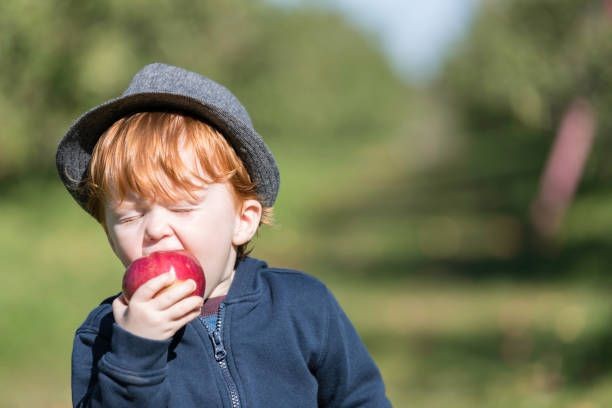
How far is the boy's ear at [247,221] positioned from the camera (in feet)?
8.98

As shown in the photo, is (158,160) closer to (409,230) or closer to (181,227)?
(181,227)

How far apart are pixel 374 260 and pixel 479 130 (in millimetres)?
21417

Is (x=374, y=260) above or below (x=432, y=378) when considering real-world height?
above

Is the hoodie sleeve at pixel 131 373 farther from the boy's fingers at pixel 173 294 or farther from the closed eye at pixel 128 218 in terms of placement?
the closed eye at pixel 128 218

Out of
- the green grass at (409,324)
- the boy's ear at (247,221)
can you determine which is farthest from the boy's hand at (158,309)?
the green grass at (409,324)

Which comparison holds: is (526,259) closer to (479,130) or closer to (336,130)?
(479,130)

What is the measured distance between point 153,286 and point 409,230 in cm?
1269

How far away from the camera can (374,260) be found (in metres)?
12.2

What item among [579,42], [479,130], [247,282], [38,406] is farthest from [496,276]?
[479,130]

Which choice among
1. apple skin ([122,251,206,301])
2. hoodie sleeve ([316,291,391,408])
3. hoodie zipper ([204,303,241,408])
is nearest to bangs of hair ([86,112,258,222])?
apple skin ([122,251,206,301])

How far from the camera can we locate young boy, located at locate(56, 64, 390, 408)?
2385mm

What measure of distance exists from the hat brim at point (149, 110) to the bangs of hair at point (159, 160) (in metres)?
0.02

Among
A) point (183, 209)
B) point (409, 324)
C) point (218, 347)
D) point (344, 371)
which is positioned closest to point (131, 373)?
point (218, 347)

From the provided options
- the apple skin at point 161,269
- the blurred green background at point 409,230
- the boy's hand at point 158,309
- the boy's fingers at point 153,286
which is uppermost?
the blurred green background at point 409,230
